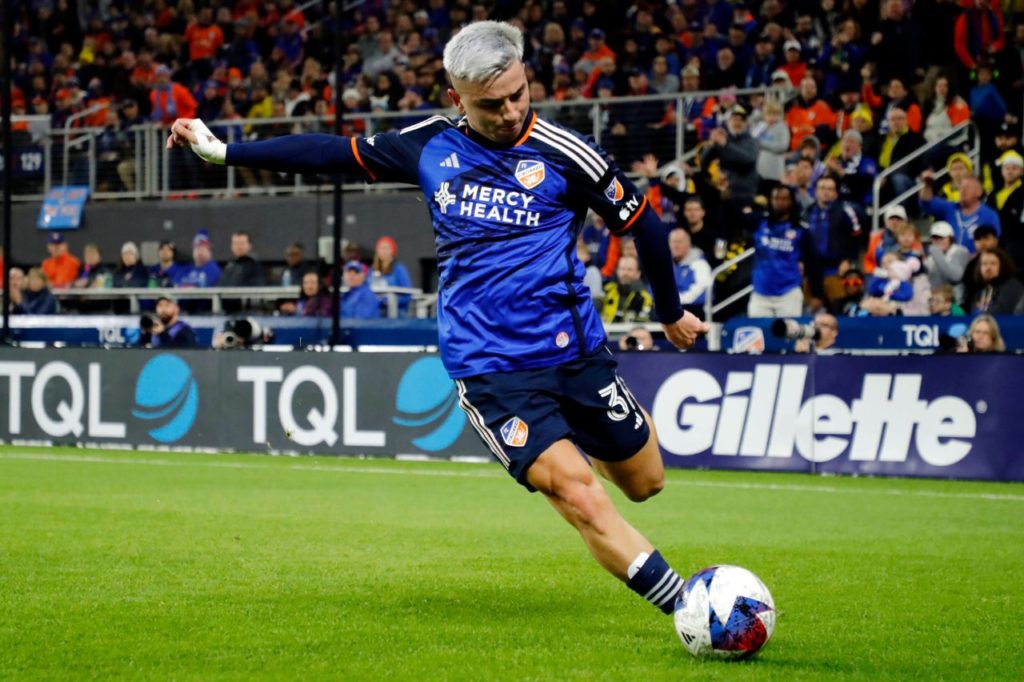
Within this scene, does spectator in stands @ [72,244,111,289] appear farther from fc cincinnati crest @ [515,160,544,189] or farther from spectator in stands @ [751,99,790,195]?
fc cincinnati crest @ [515,160,544,189]

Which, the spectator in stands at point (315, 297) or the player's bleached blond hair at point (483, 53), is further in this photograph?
the spectator in stands at point (315, 297)

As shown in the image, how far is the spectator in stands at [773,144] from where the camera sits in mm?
18219

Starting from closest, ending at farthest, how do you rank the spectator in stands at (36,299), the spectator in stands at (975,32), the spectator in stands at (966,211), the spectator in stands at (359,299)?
1. the spectator in stands at (966,211)
2. the spectator in stands at (975,32)
3. the spectator in stands at (359,299)
4. the spectator in stands at (36,299)

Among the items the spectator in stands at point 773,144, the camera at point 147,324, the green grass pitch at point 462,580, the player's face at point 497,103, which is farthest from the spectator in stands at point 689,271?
the player's face at point 497,103

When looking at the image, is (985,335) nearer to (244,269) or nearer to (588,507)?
(588,507)

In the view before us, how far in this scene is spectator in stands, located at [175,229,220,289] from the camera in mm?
21969

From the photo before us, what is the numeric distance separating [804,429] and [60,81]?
1896cm

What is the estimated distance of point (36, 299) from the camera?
21656 millimetres

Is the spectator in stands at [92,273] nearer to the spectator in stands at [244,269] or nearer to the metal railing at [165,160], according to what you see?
the metal railing at [165,160]

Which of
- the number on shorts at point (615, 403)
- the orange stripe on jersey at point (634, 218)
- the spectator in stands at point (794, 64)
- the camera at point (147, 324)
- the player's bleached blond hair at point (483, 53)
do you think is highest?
the spectator in stands at point (794, 64)

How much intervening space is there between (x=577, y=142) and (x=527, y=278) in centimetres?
54

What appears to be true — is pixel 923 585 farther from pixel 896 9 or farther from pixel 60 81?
pixel 60 81

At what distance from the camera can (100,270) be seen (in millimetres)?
24375

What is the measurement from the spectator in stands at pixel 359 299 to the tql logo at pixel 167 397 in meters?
2.83
